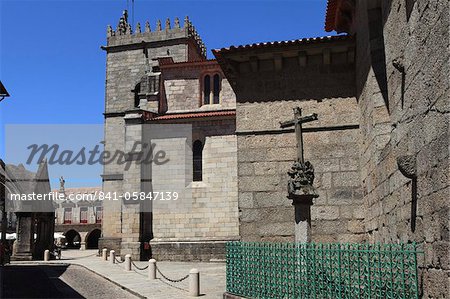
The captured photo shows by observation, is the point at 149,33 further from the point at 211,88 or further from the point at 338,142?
the point at 338,142

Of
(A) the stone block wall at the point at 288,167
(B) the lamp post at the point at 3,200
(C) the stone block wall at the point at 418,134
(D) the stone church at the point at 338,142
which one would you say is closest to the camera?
(C) the stone block wall at the point at 418,134

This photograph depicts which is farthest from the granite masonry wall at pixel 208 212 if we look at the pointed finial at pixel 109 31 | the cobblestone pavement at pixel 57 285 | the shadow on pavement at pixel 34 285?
the pointed finial at pixel 109 31

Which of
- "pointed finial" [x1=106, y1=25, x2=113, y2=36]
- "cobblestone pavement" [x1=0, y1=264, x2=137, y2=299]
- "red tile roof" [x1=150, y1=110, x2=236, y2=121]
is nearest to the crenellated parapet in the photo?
"pointed finial" [x1=106, y1=25, x2=113, y2=36]

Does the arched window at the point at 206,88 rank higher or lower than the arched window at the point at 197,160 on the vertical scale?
higher

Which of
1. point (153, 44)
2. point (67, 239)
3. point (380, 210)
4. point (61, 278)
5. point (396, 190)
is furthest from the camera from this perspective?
point (67, 239)

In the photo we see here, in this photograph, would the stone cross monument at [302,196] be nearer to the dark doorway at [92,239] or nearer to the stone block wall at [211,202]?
the stone block wall at [211,202]

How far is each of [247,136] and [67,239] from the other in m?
42.2

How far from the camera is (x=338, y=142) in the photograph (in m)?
9.77

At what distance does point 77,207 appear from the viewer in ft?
157

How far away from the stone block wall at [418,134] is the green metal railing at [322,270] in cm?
29

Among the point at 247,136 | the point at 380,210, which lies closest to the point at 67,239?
the point at 247,136

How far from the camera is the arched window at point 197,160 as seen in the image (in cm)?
2175

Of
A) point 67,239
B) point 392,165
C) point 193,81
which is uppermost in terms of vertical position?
point 193,81

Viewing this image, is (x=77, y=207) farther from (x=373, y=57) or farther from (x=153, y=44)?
(x=373, y=57)
